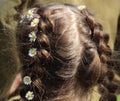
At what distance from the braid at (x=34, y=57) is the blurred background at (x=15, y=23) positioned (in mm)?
205

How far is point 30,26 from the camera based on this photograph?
1627 mm

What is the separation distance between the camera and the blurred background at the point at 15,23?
6.76ft

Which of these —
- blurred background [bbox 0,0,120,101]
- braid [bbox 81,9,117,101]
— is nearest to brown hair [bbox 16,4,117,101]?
braid [bbox 81,9,117,101]

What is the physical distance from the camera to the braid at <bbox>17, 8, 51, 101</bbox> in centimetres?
159

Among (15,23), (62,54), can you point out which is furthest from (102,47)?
(15,23)

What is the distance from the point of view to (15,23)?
6.95 feet

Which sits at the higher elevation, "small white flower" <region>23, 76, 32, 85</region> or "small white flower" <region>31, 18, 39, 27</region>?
"small white flower" <region>31, 18, 39, 27</region>

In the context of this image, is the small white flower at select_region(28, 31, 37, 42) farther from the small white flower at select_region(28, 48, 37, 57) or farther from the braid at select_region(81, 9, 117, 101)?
the braid at select_region(81, 9, 117, 101)

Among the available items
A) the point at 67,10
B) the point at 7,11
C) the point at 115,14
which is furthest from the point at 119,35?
the point at 67,10

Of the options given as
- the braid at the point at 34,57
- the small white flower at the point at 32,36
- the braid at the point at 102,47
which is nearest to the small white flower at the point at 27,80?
the braid at the point at 34,57

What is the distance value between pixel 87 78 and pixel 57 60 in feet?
0.38

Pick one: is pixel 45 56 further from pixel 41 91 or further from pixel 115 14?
pixel 115 14

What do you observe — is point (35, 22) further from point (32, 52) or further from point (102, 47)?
point (102, 47)

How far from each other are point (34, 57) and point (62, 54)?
0.08 metres
